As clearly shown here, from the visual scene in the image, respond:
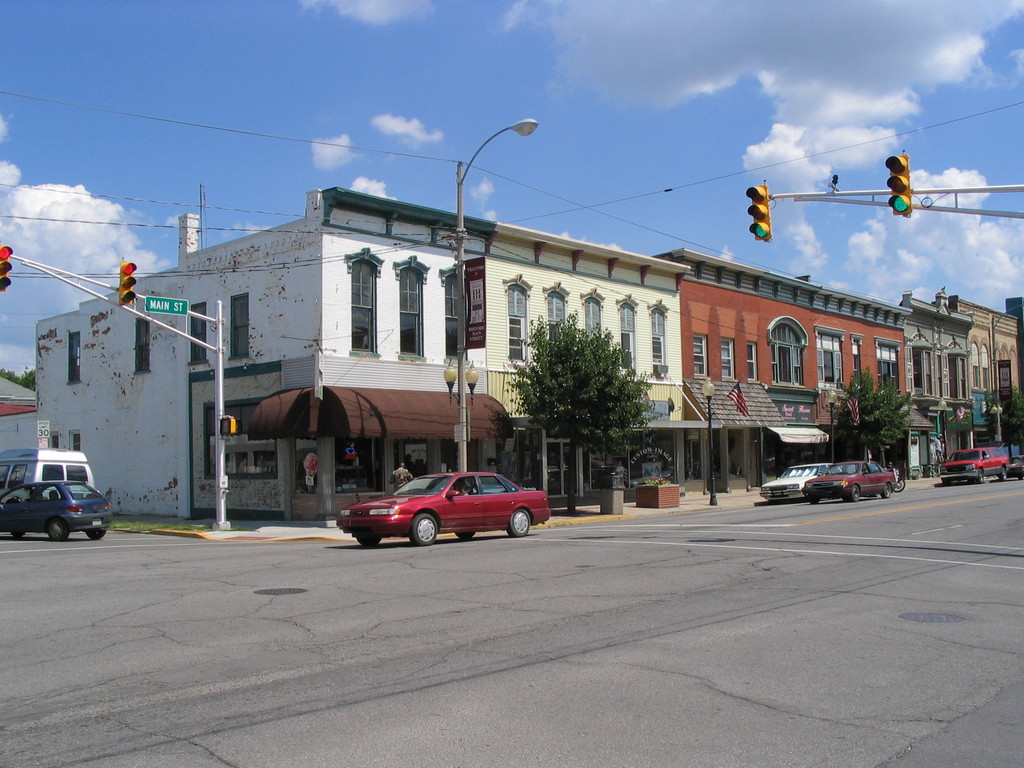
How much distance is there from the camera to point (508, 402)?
30.2 meters

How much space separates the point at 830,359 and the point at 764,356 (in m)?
7.20

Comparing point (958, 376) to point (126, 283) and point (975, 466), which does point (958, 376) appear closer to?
point (975, 466)

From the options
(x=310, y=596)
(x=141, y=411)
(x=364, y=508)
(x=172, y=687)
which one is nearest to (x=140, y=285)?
(x=141, y=411)

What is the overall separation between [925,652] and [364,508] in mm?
11590

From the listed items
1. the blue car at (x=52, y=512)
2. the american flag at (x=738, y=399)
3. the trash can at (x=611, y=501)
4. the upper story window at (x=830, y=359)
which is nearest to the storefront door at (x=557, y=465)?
the trash can at (x=611, y=501)

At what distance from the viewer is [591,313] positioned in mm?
33844

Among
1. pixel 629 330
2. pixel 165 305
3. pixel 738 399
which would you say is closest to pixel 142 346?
pixel 165 305

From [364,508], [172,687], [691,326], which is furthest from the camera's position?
[691,326]

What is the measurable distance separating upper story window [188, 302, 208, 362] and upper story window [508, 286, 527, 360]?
389 inches

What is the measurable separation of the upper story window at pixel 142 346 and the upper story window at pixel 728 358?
77.4ft

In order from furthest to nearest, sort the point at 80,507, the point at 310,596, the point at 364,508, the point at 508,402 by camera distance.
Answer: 1. the point at 508,402
2. the point at 80,507
3. the point at 364,508
4. the point at 310,596

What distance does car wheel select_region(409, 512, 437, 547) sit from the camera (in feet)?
58.7

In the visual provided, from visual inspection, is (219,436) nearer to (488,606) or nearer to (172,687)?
(488,606)

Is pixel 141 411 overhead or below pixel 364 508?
overhead
